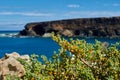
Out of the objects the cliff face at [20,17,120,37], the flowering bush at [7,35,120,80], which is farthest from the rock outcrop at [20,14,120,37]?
the flowering bush at [7,35,120,80]

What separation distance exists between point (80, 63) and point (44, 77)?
1348 mm

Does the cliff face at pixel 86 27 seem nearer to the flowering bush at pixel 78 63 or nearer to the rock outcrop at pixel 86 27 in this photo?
the rock outcrop at pixel 86 27

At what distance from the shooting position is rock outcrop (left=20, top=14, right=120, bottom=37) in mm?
184625

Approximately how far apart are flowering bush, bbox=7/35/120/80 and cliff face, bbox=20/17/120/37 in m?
171

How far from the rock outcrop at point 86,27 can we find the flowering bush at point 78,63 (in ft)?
561

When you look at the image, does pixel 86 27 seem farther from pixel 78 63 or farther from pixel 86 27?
pixel 78 63

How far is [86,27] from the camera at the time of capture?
186 metres

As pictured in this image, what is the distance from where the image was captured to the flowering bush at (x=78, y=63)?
35.7ft

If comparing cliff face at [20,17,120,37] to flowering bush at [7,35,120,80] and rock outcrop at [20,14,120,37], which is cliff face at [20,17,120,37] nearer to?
rock outcrop at [20,14,120,37]

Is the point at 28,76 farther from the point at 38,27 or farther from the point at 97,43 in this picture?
the point at 38,27

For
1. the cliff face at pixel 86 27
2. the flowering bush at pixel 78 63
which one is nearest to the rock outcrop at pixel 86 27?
the cliff face at pixel 86 27

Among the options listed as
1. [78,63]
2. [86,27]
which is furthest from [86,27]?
[78,63]

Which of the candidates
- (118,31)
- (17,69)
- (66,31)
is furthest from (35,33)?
(17,69)

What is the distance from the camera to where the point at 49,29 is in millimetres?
188125
